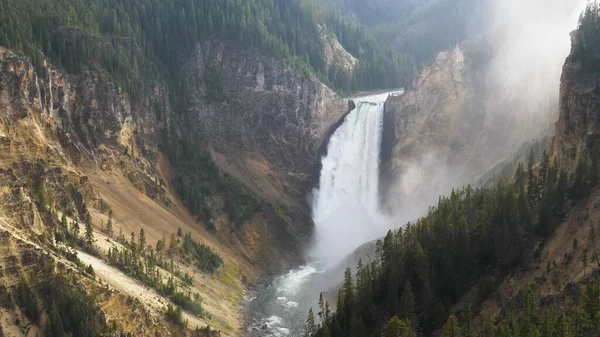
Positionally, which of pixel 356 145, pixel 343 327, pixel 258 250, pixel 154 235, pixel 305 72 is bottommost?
pixel 343 327

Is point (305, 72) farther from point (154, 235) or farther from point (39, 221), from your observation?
point (39, 221)

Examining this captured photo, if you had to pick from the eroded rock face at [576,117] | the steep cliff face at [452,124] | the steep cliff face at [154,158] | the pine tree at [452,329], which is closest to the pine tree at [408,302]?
the pine tree at [452,329]

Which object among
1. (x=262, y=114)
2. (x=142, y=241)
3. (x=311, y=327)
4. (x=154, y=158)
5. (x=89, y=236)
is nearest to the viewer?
(x=311, y=327)

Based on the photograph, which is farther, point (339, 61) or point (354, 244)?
point (339, 61)

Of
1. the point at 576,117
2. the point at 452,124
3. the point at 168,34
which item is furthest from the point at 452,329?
the point at 168,34

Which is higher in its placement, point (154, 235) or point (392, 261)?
point (154, 235)

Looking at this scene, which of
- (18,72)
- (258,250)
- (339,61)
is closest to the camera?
(18,72)

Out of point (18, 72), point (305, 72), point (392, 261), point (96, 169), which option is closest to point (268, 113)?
point (305, 72)

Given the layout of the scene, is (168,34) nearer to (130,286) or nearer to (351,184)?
(351,184)
